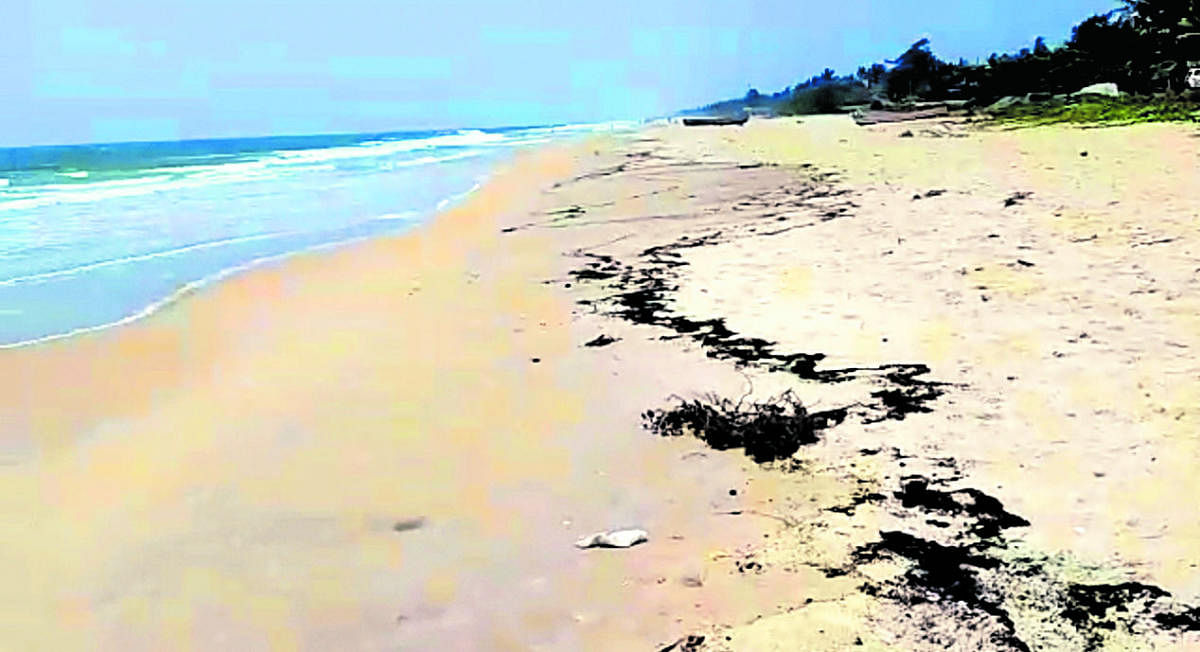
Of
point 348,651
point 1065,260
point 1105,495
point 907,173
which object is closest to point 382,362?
point 348,651

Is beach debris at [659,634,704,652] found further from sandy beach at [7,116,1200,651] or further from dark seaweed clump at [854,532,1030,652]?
dark seaweed clump at [854,532,1030,652]

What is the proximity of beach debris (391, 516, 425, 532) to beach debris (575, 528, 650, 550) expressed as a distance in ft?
2.14

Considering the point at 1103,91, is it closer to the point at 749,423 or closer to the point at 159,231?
the point at 159,231

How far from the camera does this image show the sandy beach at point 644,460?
298cm

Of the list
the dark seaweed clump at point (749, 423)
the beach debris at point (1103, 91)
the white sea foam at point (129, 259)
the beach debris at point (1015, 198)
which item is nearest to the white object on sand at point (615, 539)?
the dark seaweed clump at point (749, 423)

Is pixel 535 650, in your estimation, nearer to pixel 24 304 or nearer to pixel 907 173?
pixel 24 304

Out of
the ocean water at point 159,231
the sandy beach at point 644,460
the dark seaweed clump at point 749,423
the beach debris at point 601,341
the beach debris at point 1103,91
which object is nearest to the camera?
the sandy beach at point 644,460

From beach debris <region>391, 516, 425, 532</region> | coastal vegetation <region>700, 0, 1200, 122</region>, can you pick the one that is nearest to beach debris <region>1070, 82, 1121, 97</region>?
coastal vegetation <region>700, 0, 1200, 122</region>

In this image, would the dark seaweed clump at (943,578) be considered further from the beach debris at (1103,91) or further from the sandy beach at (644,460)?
the beach debris at (1103,91)

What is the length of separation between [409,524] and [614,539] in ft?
2.70

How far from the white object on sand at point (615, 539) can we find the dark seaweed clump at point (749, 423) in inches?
33.5

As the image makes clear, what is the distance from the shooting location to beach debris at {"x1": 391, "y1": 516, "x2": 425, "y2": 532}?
12.2 feet

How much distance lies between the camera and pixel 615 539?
3494mm

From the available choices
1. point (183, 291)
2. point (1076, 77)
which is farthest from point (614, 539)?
point (1076, 77)
